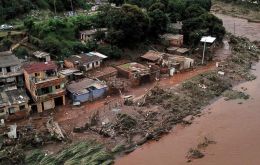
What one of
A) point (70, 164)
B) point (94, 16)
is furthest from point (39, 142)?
point (94, 16)

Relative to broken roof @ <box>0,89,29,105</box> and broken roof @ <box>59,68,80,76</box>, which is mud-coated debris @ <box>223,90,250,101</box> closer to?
broken roof @ <box>59,68,80,76</box>

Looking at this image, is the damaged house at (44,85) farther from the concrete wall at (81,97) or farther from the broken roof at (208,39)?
the broken roof at (208,39)

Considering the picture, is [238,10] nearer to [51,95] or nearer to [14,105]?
[51,95]

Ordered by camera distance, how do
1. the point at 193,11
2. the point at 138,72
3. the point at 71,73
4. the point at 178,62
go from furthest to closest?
the point at 193,11
the point at 178,62
the point at 138,72
the point at 71,73

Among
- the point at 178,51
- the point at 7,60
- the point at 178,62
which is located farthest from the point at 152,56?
the point at 7,60

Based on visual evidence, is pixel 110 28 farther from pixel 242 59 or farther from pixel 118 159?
pixel 118 159

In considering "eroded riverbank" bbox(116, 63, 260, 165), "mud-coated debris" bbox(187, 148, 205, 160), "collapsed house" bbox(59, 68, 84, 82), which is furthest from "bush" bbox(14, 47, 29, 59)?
"mud-coated debris" bbox(187, 148, 205, 160)
